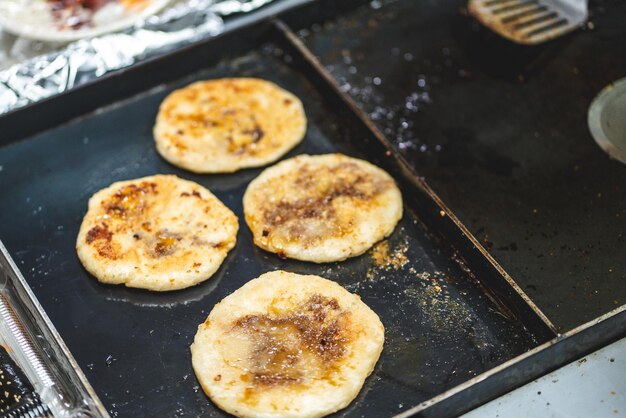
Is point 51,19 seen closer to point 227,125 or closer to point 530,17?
point 227,125

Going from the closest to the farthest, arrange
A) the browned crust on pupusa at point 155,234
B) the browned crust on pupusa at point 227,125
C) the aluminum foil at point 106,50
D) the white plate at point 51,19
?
the browned crust on pupusa at point 155,234 < the browned crust on pupusa at point 227,125 < the aluminum foil at point 106,50 < the white plate at point 51,19

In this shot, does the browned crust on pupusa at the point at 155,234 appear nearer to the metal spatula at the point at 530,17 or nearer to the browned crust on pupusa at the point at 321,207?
the browned crust on pupusa at the point at 321,207

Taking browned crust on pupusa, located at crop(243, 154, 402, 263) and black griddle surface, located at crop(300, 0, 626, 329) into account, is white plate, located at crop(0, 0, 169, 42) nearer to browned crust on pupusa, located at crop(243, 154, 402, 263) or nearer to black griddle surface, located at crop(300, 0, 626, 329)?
black griddle surface, located at crop(300, 0, 626, 329)

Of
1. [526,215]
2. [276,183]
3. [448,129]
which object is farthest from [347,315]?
[448,129]

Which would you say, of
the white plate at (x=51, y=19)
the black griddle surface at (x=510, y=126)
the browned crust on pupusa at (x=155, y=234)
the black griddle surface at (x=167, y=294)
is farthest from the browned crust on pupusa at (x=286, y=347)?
the white plate at (x=51, y=19)

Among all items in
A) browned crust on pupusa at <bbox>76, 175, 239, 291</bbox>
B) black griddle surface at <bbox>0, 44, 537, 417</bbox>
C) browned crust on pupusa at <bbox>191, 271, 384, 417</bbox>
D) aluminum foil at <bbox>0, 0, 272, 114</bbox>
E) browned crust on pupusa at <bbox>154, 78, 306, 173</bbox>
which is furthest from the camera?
aluminum foil at <bbox>0, 0, 272, 114</bbox>

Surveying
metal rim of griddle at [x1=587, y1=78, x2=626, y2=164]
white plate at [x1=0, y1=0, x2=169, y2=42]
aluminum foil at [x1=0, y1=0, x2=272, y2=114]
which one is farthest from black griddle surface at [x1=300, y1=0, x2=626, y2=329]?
white plate at [x1=0, y1=0, x2=169, y2=42]
